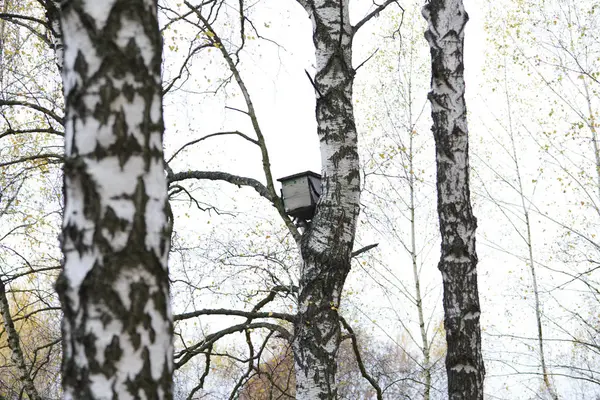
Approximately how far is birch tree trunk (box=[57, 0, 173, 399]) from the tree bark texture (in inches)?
Answer: 80.8

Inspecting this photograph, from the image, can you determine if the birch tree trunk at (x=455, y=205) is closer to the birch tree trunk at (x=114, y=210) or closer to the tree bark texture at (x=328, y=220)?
the tree bark texture at (x=328, y=220)

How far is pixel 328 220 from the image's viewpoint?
11.9 feet

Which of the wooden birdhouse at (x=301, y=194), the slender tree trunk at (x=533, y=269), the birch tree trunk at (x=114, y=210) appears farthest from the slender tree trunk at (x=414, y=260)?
the birch tree trunk at (x=114, y=210)

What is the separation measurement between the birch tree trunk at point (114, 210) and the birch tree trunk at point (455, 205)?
302 cm

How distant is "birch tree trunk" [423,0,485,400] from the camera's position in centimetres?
420

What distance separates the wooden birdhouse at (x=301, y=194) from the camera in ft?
13.2

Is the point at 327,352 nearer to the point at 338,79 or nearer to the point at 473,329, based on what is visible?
the point at 473,329

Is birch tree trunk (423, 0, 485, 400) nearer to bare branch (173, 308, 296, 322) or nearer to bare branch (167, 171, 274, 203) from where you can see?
bare branch (173, 308, 296, 322)

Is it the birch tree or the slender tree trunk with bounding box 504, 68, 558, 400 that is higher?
the slender tree trunk with bounding box 504, 68, 558, 400

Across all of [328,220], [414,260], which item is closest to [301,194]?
[328,220]

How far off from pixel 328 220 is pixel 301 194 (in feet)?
1.54

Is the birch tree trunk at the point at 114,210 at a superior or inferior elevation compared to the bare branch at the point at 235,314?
inferior

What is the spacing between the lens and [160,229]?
157 centimetres

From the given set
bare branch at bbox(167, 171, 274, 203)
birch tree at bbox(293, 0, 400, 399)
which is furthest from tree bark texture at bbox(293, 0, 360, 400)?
bare branch at bbox(167, 171, 274, 203)
